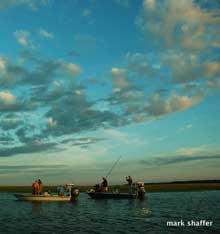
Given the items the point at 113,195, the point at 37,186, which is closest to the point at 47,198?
the point at 37,186

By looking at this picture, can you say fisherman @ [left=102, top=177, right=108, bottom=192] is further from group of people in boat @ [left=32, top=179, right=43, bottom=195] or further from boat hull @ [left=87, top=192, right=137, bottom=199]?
group of people in boat @ [left=32, top=179, right=43, bottom=195]

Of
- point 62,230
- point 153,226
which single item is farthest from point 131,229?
point 62,230

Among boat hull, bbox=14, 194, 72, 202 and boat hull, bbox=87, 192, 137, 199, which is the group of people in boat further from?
boat hull, bbox=87, 192, 137, 199

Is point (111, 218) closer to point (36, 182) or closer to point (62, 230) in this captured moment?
point (62, 230)

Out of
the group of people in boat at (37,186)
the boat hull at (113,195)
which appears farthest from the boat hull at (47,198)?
the boat hull at (113,195)

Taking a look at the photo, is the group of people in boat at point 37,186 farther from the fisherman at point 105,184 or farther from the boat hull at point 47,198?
the fisherman at point 105,184

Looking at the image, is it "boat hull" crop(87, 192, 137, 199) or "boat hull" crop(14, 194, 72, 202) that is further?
"boat hull" crop(87, 192, 137, 199)

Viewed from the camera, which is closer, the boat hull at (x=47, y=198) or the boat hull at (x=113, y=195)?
the boat hull at (x=47, y=198)

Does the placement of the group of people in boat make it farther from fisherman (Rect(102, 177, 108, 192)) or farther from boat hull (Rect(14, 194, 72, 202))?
fisherman (Rect(102, 177, 108, 192))

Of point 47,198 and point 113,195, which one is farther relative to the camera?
point 113,195

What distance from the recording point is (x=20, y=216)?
35875 mm

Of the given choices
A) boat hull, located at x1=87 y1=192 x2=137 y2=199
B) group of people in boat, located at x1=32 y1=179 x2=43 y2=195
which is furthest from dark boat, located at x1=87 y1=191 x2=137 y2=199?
group of people in boat, located at x1=32 y1=179 x2=43 y2=195

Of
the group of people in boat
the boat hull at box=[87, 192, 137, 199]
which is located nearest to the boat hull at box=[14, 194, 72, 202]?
the group of people in boat

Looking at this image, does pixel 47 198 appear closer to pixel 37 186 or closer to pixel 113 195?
pixel 37 186
